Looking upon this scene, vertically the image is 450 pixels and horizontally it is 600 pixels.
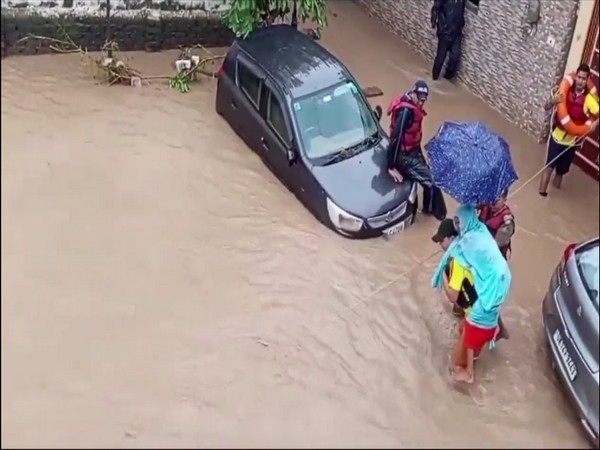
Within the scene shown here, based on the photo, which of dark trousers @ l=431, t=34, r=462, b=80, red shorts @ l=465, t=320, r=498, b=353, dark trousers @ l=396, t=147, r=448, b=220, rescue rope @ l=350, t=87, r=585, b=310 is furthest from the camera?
dark trousers @ l=431, t=34, r=462, b=80

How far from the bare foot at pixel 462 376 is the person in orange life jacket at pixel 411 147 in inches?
82.0

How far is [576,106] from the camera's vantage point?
27.5ft

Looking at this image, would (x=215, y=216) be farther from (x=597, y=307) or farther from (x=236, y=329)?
(x=597, y=307)

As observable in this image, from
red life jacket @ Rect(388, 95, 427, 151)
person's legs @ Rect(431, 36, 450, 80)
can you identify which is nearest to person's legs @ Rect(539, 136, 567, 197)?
red life jacket @ Rect(388, 95, 427, 151)

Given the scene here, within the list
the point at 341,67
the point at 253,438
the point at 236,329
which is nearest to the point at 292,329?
the point at 236,329

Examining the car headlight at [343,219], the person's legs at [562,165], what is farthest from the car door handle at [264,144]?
the person's legs at [562,165]

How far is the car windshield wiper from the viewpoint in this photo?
848 cm

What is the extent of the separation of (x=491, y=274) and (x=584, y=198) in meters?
3.46

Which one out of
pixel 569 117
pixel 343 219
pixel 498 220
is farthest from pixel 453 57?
pixel 498 220

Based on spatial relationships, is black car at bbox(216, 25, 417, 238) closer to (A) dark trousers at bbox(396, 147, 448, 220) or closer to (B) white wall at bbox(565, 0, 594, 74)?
(A) dark trousers at bbox(396, 147, 448, 220)

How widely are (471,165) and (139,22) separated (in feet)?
20.4

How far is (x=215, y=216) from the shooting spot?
8156 mm

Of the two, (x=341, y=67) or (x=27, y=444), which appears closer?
(x=27, y=444)

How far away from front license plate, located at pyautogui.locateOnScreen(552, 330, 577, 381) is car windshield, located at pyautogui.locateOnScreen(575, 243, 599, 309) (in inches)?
18.2
